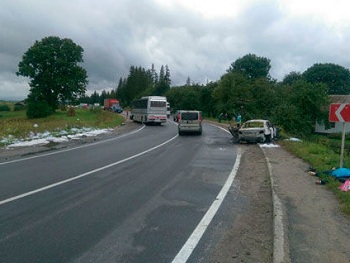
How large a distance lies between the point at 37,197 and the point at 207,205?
149 inches

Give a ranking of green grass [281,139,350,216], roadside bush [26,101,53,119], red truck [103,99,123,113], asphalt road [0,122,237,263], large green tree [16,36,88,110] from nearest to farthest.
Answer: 1. asphalt road [0,122,237,263]
2. green grass [281,139,350,216]
3. roadside bush [26,101,53,119]
4. large green tree [16,36,88,110]
5. red truck [103,99,123,113]

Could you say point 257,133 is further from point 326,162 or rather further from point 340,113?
point 340,113

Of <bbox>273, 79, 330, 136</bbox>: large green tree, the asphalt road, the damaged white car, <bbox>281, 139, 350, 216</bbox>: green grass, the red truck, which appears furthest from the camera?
the red truck

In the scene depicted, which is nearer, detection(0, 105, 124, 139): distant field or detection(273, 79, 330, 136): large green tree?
detection(0, 105, 124, 139): distant field

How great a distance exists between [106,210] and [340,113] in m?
8.73

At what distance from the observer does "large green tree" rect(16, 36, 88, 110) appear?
64.9 meters

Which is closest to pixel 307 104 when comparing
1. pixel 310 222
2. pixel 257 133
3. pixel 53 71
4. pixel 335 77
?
pixel 257 133

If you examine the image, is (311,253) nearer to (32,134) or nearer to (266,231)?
(266,231)

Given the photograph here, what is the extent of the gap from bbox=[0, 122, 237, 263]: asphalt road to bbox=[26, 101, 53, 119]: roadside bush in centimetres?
4894

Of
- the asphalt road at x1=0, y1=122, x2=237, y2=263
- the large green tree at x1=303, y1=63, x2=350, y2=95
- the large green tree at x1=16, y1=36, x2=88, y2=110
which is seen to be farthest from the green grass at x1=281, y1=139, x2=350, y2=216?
the large green tree at x1=303, y1=63, x2=350, y2=95

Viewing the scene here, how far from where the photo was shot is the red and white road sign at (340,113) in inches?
486

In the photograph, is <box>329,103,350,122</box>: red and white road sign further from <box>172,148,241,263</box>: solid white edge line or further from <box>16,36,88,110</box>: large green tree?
<box>16,36,88,110</box>: large green tree

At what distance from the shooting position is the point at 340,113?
12453 mm

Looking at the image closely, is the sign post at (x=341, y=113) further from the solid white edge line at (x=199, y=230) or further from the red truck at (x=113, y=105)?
the red truck at (x=113, y=105)
